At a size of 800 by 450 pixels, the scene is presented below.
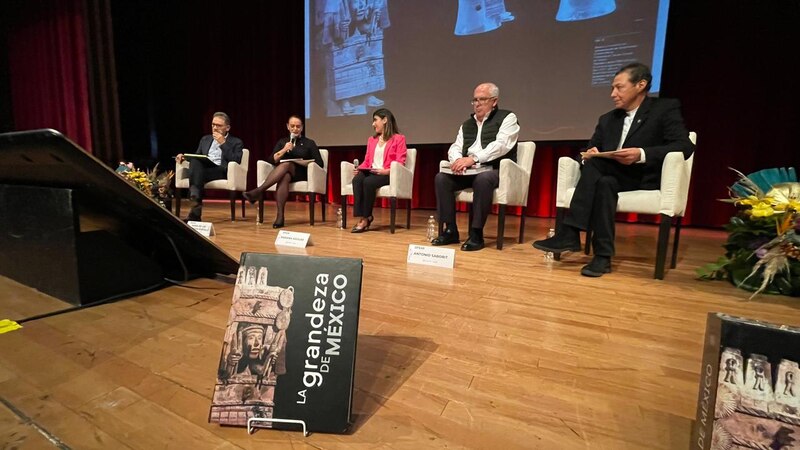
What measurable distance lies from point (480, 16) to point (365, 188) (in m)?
2.32

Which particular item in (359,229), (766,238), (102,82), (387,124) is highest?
(102,82)

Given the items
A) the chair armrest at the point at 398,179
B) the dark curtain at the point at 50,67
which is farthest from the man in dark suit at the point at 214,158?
the dark curtain at the point at 50,67

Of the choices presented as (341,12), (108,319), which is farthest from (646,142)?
(341,12)

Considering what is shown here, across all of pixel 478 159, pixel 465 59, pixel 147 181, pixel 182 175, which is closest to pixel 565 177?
pixel 478 159

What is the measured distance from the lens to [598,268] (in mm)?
1802

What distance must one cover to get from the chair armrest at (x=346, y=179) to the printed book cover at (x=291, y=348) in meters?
2.70

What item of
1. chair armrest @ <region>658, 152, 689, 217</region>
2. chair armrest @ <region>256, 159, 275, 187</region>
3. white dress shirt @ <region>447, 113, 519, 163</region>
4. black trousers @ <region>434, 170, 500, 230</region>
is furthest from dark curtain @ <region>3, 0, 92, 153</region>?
chair armrest @ <region>658, 152, 689, 217</region>

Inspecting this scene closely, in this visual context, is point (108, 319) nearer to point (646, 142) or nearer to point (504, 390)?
point (504, 390)

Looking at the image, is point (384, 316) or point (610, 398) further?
point (384, 316)

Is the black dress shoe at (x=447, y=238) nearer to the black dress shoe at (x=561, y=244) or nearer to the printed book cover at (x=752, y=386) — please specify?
the black dress shoe at (x=561, y=244)

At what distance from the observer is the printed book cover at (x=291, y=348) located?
58 cm

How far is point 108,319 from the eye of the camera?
102 cm

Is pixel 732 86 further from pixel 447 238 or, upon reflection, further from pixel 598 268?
pixel 447 238

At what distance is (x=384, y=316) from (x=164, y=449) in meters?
0.67
